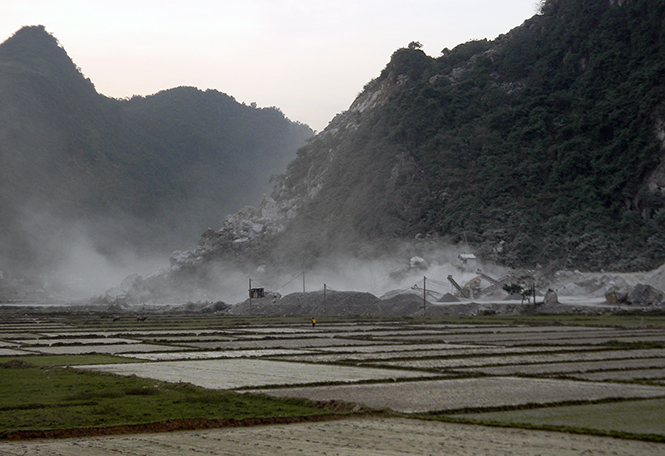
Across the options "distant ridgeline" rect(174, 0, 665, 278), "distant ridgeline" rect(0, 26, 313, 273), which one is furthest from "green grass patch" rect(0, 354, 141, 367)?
"distant ridgeline" rect(0, 26, 313, 273)

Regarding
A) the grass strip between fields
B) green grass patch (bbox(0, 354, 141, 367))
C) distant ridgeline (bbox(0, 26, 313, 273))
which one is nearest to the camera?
the grass strip between fields

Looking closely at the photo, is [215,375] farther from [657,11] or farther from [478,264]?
[657,11]

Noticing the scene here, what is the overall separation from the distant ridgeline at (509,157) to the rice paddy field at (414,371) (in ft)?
124

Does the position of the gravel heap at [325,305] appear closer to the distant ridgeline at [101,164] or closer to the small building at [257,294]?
the small building at [257,294]

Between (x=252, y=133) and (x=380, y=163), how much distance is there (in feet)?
365

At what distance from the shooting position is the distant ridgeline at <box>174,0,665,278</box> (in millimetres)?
68188

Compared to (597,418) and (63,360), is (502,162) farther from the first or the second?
(597,418)

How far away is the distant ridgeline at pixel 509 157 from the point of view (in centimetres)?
6819

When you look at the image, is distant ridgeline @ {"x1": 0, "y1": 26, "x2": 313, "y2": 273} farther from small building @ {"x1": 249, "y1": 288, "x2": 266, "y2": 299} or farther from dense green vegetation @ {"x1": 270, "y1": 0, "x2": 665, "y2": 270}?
small building @ {"x1": 249, "y1": 288, "x2": 266, "y2": 299}

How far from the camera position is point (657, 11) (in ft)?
258

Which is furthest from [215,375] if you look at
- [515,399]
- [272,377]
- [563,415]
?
[563,415]

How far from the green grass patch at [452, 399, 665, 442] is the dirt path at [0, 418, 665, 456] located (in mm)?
444

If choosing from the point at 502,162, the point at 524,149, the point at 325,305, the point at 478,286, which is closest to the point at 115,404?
the point at 325,305

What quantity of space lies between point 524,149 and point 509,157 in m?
2.15
